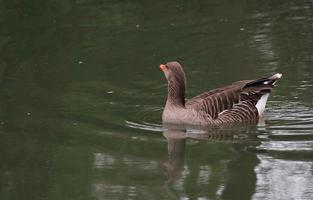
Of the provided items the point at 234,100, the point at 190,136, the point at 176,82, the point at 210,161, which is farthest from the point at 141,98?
the point at 210,161

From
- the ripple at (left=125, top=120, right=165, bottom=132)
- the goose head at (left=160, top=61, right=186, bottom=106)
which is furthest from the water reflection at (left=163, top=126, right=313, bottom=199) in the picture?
the goose head at (left=160, top=61, right=186, bottom=106)

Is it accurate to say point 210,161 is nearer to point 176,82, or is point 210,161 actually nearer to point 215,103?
point 215,103

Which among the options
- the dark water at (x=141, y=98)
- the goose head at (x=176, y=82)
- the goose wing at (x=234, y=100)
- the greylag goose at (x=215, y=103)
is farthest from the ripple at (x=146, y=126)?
the goose wing at (x=234, y=100)

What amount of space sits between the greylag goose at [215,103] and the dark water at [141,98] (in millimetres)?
Answer: 240

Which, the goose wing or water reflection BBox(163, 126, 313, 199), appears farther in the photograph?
the goose wing

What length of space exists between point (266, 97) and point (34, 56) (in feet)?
17.4

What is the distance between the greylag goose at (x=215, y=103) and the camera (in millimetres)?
12242

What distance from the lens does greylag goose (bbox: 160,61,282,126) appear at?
12242mm

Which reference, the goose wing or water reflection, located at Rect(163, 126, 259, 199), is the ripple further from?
the goose wing

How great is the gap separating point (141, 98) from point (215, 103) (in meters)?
1.51

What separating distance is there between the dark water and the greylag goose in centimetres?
24

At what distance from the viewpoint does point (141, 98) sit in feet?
44.1

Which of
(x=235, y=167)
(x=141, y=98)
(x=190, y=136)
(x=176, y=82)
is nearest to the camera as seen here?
(x=235, y=167)

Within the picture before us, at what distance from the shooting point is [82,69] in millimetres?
15133
